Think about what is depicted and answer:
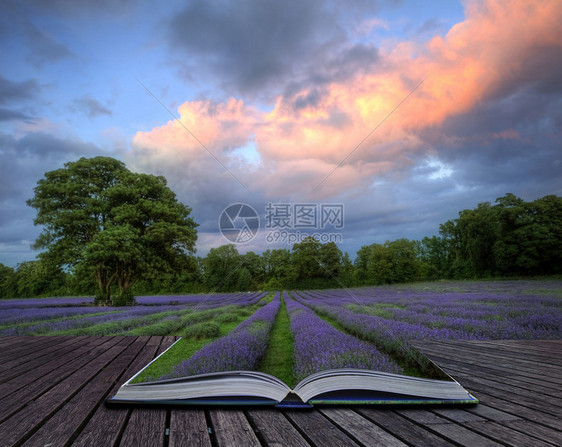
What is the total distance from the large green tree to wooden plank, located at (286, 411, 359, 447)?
9452 millimetres

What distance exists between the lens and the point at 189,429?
3.87 feet

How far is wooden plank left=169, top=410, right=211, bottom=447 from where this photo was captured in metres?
1.07

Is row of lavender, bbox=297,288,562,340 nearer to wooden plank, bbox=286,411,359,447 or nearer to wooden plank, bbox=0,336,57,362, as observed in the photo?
wooden plank, bbox=286,411,359,447

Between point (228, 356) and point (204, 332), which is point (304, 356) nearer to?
point (228, 356)

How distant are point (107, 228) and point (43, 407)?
31.4ft

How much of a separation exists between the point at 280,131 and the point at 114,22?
12.1ft

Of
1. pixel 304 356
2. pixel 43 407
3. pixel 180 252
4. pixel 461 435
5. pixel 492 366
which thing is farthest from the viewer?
pixel 180 252

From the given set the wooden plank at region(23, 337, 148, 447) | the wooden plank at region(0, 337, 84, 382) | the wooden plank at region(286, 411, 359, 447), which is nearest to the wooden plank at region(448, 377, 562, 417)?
the wooden plank at region(286, 411, 359, 447)

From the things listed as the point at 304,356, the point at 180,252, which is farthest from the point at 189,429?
the point at 180,252

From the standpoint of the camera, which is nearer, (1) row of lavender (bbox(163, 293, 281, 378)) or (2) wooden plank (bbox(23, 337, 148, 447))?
(2) wooden plank (bbox(23, 337, 148, 447))

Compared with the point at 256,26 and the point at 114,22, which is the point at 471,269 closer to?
the point at 256,26

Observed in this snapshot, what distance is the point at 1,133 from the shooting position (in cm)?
754

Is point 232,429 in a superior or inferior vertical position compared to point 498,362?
superior

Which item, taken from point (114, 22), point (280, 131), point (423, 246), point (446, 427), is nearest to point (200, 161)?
point (280, 131)
